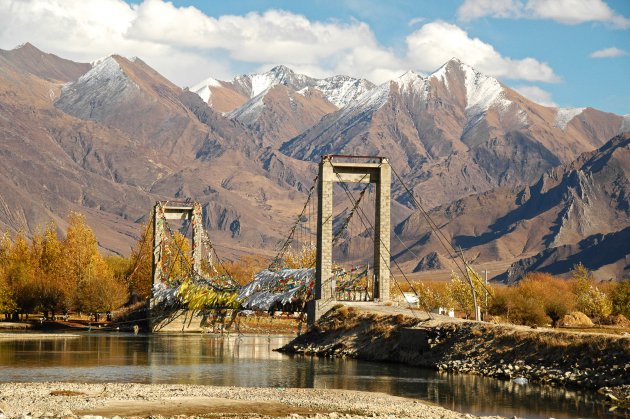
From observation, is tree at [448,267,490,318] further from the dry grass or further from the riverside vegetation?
the dry grass

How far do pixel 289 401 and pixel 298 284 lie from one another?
42129mm

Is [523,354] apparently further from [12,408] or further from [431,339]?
[12,408]

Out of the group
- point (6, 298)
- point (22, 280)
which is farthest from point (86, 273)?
point (6, 298)

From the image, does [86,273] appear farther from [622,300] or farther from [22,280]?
[622,300]

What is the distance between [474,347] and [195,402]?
19.6 metres

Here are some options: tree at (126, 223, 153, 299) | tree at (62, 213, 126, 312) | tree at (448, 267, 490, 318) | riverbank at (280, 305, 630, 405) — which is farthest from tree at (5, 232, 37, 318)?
riverbank at (280, 305, 630, 405)

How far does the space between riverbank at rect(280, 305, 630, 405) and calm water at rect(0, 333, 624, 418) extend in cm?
119

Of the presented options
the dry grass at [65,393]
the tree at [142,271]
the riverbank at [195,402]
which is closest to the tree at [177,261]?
the tree at [142,271]

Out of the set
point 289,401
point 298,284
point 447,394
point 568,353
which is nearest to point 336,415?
point 289,401

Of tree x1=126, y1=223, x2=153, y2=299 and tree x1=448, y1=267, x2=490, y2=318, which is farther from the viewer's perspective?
tree x1=126, y1=223, x2=153, y2=299

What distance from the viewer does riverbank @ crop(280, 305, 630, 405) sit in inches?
1863

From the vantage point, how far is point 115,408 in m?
38.3

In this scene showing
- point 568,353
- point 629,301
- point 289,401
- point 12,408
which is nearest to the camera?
point 12,408

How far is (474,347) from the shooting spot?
55.8 metres
